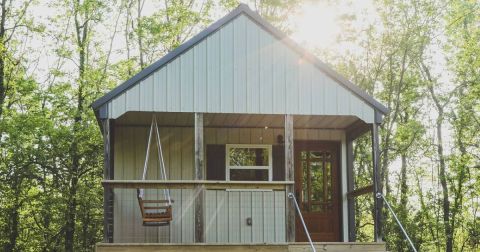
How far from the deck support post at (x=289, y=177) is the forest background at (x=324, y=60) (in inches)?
459

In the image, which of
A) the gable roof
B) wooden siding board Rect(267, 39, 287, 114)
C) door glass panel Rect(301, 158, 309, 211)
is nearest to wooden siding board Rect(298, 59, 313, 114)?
the gable roof

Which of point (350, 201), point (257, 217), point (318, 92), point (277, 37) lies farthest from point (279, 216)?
point (277, 37)

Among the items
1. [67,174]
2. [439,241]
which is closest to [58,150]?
[67,174]

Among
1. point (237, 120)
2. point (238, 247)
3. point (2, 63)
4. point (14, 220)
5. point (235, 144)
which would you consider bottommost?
point (14, 220)

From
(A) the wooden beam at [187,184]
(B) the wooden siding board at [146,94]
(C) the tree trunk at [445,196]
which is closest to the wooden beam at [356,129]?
(A) the wooden beam at [187,184]

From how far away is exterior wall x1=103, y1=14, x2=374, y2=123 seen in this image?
12195mm

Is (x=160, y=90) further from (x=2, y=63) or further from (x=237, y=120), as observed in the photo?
(x=2, y=63)

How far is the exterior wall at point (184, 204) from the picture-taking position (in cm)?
1327

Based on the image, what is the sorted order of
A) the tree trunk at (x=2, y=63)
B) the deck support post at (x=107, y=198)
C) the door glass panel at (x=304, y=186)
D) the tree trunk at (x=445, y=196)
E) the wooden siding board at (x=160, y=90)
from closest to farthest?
the deck support post at (x=107, y=198)
the wooden siding board at (x=160, y=90)
the door glass panel at (x=304, y=186)
the tree trunk at (x=2, y=63)
the tree trunk at (x=445, y=196)

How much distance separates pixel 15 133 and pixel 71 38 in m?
5.51

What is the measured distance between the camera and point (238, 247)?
37.4 ft

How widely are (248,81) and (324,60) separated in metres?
13.6

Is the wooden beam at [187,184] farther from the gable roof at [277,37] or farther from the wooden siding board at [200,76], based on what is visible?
the gable roof at [277,37]

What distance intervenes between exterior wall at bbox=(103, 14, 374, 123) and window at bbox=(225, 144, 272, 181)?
2.21m
